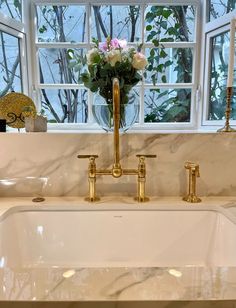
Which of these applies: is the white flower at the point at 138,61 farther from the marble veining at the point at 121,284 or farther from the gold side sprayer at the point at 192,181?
the marble veining at the point at 121,284

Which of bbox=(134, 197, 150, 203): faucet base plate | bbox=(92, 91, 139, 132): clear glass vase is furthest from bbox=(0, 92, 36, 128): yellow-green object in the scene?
bbox=(134, 197, 150, 203): faucet base plate

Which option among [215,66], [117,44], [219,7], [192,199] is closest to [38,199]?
[192,199]

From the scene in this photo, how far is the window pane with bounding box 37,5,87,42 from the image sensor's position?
167cm

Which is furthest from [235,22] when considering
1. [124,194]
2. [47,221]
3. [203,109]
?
[47,221]

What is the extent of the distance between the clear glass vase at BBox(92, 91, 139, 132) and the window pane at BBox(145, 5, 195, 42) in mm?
661

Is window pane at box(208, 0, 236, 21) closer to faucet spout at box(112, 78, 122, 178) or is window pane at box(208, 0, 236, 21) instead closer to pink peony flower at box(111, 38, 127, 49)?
pink peony flower at box(111, 38, 127, 49)

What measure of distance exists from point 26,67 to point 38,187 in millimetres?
800

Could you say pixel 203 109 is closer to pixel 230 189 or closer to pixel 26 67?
pixel 230 189

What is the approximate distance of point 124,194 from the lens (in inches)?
47.3

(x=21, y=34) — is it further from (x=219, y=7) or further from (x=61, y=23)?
(x=219, y=7)

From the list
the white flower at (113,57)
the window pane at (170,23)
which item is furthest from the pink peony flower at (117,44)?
the window pane at (170,23)

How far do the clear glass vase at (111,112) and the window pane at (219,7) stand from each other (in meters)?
0.82

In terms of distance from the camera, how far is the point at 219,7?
162 centimetres

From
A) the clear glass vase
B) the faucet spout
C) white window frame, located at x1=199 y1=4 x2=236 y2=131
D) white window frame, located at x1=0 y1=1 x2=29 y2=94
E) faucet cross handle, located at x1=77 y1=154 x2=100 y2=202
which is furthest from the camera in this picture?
white window frame, located at x1=199 y1=4 x2=236 y2=131
